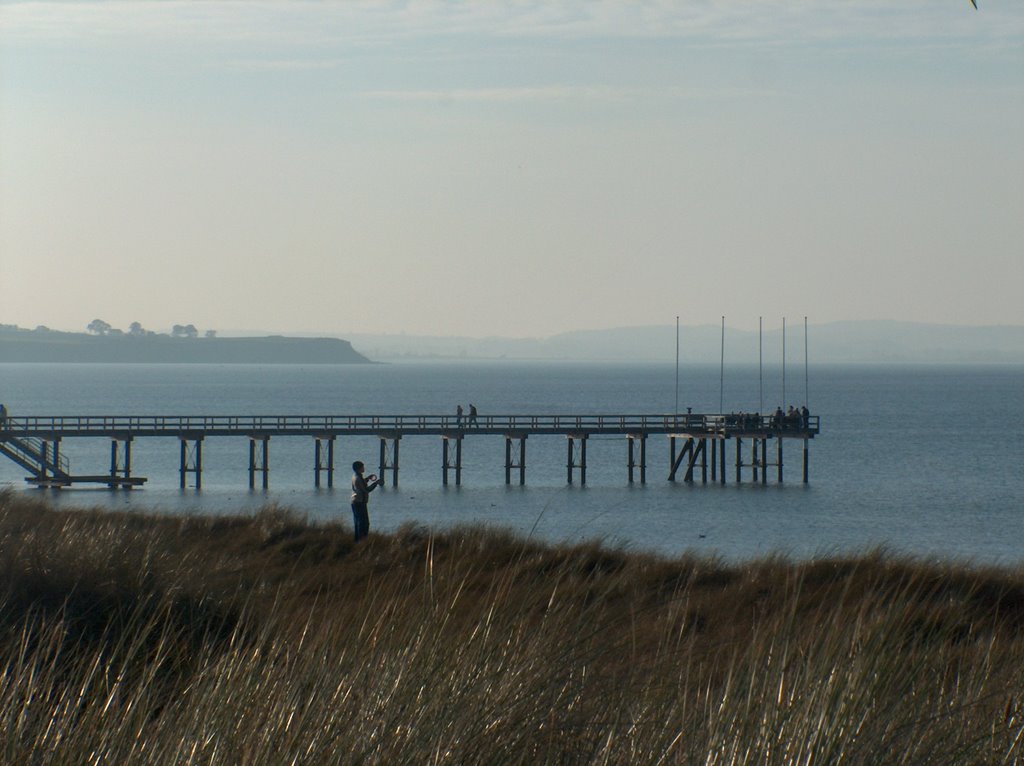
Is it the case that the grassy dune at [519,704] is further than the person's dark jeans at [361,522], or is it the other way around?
the person's dark jeans at [361,522]

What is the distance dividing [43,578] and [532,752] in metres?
5.96

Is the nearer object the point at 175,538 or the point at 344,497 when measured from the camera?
the point at 175,538

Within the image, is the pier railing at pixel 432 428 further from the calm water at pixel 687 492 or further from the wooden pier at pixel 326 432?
the calm water at pixel 687 492

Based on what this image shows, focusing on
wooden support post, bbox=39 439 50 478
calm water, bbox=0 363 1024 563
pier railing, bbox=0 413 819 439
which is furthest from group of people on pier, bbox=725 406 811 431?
wooden support post, bbox=39 439 50 478

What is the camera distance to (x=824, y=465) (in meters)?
74.2

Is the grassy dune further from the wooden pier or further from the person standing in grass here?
the wooden pier

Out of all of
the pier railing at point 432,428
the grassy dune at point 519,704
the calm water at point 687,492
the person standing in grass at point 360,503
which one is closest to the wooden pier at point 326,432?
the pier railing at point 432,428

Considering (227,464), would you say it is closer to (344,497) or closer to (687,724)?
(344,497)

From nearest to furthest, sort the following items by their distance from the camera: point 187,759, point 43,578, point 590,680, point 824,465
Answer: point 187,759 → point 590,680 → point 43,578 → point 824,465

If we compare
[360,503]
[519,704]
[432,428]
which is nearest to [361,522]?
[360,503]

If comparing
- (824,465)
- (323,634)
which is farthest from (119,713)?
(824,465)

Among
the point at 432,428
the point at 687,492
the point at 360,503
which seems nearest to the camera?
the point at 360,503

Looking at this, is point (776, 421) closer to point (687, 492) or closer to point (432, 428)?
point (687, 492)

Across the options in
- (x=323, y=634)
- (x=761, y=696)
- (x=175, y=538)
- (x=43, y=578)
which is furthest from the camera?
(x=175, y=538)
